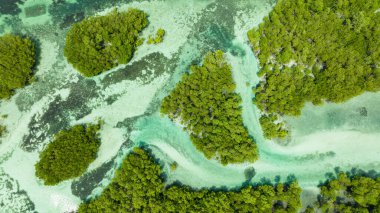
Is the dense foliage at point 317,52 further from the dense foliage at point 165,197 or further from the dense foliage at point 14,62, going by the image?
the dense foliage at point 14,62

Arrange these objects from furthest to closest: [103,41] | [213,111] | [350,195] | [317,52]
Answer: [103,41]
[317,52]
[213,111]
[350,195]

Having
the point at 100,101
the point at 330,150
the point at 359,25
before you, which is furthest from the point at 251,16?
the point at 100,101

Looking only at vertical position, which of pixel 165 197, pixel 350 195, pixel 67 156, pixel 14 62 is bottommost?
pixel 67 156

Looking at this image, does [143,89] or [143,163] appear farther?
[143,89]

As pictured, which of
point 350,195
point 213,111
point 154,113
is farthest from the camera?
point 154,113

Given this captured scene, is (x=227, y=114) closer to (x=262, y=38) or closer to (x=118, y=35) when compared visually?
(x=262, y=38)

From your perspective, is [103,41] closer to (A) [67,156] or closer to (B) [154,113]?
(B) [154,113]

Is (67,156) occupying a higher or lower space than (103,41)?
lower

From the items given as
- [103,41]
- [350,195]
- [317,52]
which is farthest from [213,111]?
[350,195]
